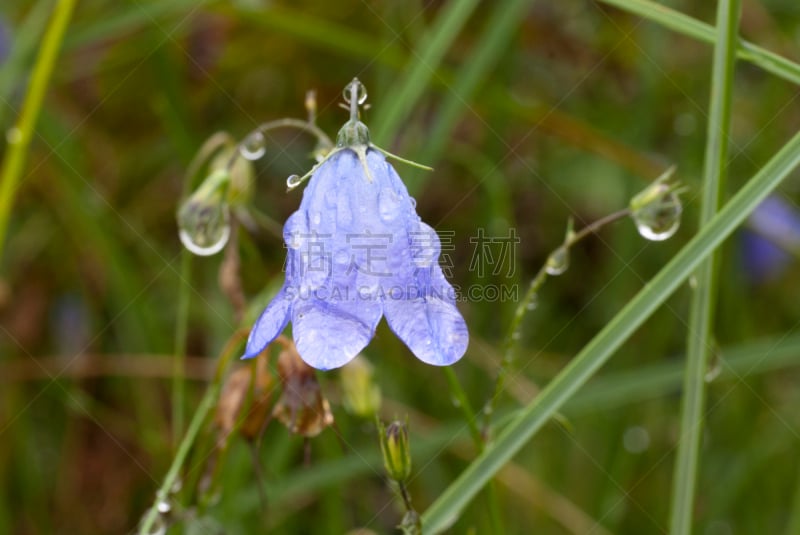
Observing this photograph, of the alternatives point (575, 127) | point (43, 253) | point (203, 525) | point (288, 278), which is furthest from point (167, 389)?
point (288, 278)

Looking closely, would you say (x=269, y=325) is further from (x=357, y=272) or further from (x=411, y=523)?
(x=411, y=523)

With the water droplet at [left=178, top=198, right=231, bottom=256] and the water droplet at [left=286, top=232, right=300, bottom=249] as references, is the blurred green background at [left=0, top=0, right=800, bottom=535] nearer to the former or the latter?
the water droplet at [left=178, top=198, right=231, bottom=256]

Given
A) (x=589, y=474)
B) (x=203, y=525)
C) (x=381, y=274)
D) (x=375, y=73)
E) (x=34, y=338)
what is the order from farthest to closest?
1. (x=375, y=73)
2. (x=34, y=338)
3. (x=589, y=474)
4. (x=203, y=525)
5. (x=381, y=274)

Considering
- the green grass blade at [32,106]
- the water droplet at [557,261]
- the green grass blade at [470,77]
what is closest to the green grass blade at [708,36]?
the water droplet at [557,261]

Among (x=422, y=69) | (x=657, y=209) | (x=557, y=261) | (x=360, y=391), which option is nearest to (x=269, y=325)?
(x=360, y=391)

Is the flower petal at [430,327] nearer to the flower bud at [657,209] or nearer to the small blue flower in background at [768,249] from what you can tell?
the flower bud at [657,209]

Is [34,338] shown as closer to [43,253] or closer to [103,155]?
[43,253]
